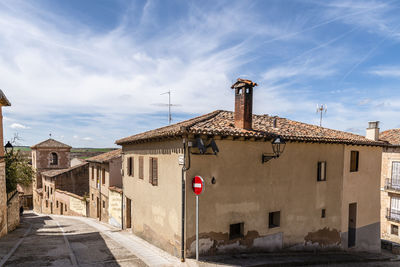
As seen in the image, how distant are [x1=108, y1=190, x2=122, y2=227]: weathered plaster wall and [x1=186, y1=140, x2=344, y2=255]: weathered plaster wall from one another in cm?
903

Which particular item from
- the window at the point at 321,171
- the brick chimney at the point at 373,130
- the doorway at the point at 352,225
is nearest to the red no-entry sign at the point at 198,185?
the window at the point at 321,171

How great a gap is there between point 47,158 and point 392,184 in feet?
131

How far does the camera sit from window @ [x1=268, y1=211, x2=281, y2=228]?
1176cm

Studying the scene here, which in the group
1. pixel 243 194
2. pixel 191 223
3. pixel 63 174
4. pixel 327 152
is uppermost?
pixel 327 152

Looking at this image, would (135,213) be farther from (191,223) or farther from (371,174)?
(371,174)

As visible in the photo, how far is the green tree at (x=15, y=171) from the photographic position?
59.5 feet

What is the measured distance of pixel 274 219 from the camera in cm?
1199

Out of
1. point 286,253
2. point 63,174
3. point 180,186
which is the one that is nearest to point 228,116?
point 180,186

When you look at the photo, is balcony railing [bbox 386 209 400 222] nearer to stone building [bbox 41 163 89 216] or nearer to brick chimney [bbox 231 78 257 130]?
brick chimney [bbox 231 78 257 130]

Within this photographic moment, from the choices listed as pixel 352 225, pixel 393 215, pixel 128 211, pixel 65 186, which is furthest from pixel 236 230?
pixel 65 186

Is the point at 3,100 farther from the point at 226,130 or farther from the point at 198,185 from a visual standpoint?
the point at 226,130

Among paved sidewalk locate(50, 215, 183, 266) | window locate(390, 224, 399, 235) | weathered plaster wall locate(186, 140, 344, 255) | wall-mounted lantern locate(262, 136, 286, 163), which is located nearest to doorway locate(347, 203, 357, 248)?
weathered plaster wall locate(186, 140, 344, 255)

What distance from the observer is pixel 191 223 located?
9.52m

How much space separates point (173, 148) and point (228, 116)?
13.3ft
